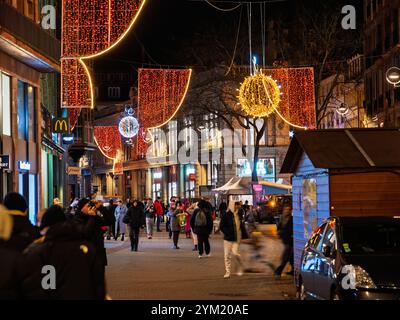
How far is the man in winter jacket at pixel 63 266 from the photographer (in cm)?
680

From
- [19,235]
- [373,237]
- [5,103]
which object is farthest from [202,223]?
[19,235]

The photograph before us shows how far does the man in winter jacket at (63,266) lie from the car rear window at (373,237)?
19.8ft

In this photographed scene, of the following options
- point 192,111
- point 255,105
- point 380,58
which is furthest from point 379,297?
point 380,58

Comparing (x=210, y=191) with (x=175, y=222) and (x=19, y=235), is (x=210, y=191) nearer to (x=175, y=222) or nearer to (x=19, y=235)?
(x=175, y=222)

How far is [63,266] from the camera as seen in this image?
23.0 feet

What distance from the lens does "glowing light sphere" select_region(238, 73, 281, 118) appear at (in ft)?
106

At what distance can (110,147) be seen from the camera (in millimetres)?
69688

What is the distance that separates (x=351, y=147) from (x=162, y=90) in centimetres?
1839

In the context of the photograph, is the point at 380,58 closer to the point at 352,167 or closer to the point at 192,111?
the point at 192,111

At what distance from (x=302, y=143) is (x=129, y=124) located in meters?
38.0

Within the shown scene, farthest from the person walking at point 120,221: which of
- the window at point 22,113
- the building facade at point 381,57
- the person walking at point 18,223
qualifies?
the person walking at point 18,223

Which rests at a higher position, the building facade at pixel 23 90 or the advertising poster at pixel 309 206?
the building facade at pixel 23 90

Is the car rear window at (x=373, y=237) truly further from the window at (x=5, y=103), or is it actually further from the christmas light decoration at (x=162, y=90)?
the christmas light decoration at (x=162, y=90)

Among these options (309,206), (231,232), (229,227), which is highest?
(309,206)
